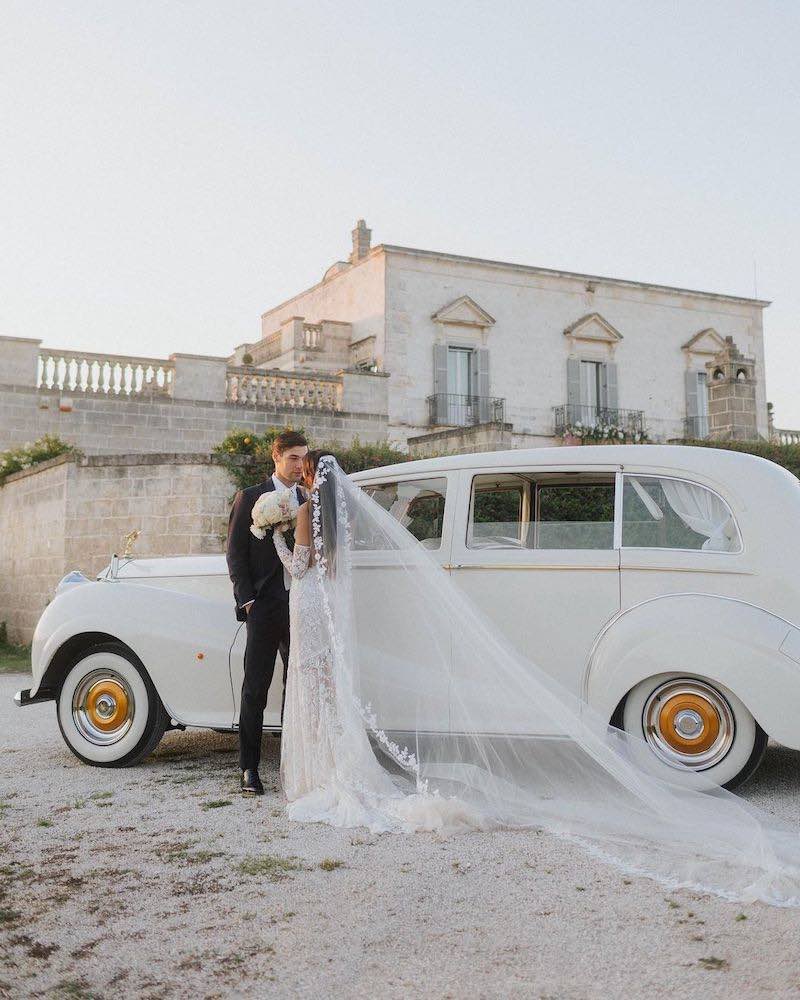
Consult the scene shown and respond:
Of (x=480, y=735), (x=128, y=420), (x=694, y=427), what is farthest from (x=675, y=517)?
(x=694, y=427)

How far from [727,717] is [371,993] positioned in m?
2.93

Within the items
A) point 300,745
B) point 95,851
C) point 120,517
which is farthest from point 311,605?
point 120,517

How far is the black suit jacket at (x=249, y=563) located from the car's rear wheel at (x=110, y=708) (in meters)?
0.87

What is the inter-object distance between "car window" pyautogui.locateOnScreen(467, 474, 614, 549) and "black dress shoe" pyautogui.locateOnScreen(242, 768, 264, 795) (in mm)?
1761

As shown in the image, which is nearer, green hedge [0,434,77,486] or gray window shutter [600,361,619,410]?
green hedge [0,434,77,486]

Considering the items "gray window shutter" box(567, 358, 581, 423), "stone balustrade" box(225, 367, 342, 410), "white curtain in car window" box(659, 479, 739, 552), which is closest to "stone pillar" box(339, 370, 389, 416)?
"stone balustrade" box(225, 367, 342, 410)

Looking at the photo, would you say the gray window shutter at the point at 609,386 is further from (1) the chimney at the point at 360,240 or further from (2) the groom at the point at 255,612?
(2) the groom at the point at 255,612

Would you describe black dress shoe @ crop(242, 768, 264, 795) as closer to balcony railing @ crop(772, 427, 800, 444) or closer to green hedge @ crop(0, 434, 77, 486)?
green hedge @ crop(0, 434, 77, 486)

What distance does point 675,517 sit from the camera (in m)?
5.65

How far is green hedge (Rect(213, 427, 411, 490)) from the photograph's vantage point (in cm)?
1370

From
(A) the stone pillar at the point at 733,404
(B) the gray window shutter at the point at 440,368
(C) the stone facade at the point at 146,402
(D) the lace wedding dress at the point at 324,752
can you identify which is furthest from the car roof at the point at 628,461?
(B) the gray window shutter at the point at 440,368

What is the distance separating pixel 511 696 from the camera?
527cm

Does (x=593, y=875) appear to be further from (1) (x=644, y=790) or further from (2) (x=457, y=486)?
(2) (x=457, y=486)

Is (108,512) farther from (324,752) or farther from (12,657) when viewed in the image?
(324,752)
